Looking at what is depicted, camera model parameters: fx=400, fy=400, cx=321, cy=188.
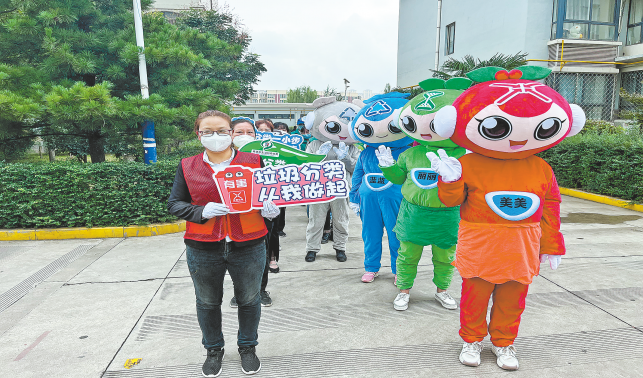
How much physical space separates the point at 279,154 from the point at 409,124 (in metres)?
1.11

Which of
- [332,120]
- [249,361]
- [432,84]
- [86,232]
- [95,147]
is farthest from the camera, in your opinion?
[95,147]

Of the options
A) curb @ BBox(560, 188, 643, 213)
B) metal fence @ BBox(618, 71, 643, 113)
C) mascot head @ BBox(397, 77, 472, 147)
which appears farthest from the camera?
metal fence @ BBox(618, 71, 643, 113)

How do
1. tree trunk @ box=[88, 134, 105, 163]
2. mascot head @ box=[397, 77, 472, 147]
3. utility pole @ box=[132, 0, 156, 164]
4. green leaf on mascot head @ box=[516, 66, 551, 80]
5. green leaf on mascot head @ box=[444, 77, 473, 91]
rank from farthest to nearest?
1. tree trunk @ box=[88, 134, 105, 163]
2. utility pole @ box=[132, 0, 156, 164]
3. green leaf on mascot head @ box=[444, 77, 473, 91]
4. mascot head @ box=[397, 77, 472, 147]
5. green leaf on mascot head @ box=[516, 66, 551, 80]

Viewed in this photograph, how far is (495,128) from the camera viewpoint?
2.41m

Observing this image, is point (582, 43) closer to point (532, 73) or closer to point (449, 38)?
point (449, 38)

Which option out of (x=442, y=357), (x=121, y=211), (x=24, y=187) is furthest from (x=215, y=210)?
(x=24, y=187)

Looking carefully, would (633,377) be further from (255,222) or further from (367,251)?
(255,222)

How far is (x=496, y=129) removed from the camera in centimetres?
241

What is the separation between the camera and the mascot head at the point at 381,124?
→ 12.9 ft

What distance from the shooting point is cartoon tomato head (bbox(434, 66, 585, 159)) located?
2.37 meters

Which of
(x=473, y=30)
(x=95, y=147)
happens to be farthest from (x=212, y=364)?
(x=473, y=30)

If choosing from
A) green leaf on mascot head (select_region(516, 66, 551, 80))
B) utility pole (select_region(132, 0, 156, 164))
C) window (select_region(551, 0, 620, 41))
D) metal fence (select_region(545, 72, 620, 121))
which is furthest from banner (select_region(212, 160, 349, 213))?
window (select_region(551, 0, 620, 41))

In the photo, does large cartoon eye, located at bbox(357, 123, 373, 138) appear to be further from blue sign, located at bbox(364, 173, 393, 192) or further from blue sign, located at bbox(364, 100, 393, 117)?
blue sign, located at bbox(364, 173, 393, 192)

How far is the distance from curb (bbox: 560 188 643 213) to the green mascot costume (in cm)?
610
